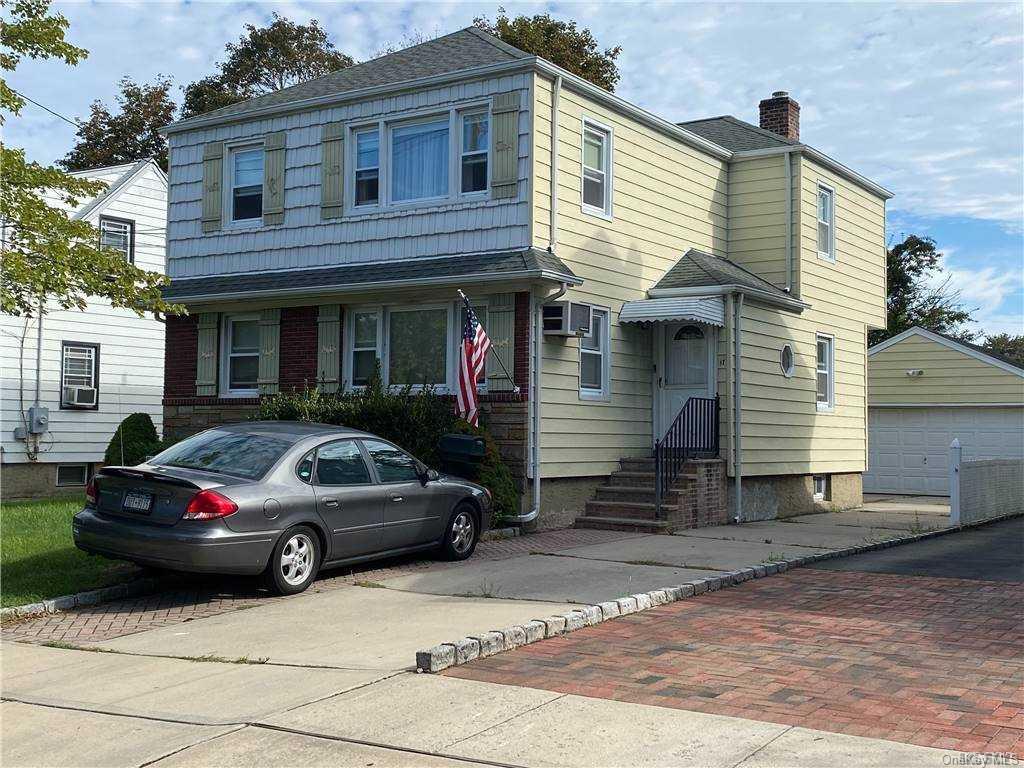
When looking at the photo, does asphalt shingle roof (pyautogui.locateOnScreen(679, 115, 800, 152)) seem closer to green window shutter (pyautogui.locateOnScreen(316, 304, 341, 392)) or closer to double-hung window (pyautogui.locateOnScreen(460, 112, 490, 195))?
double-hung window (pyautogui.locateOnScreen(460, 112, 490, 195))

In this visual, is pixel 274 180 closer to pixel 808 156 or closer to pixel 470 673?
pixel 808 156

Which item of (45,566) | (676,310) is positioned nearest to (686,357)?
(676,310)

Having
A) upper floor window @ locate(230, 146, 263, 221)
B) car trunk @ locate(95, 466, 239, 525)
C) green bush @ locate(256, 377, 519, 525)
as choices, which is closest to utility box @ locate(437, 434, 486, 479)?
green bush @ locate(256, 377, 519, 525)

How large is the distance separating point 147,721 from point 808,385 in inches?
649

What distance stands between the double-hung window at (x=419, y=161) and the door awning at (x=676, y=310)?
3.40m

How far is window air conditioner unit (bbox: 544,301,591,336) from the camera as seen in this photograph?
15008 millimetres

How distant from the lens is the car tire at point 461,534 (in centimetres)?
1178

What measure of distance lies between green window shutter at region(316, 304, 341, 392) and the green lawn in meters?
4.61

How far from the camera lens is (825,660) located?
7305mm

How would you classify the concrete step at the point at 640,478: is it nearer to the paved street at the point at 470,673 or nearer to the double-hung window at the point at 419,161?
the paved street at the point at 470,673

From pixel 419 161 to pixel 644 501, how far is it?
240 inches

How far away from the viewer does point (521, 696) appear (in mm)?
6223

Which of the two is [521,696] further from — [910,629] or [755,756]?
[910,629]

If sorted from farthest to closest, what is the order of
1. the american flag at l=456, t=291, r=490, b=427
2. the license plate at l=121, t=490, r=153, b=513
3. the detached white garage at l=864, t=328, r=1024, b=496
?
the detached white garage at l=864, t=328, r=1024, b=496
the american flag at l=456, t=291, r=490, b=427
the license plate at l=121, t=490, r=153, b=513
